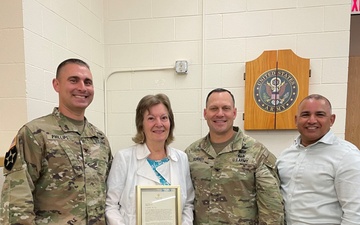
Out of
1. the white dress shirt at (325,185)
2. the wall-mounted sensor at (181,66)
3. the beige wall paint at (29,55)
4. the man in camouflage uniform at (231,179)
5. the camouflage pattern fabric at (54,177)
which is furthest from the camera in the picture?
the wall-mounted sensor at (181,66)

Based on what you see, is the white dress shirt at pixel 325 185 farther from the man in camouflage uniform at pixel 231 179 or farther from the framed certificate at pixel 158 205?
the framed certificate at pixel 158 205

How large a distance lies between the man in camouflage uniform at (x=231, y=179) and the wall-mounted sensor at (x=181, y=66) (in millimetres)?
1031

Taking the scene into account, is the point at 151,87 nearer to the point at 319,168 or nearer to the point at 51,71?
the point at 51,71

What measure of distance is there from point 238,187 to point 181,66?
4.69 ft

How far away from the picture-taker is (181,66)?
8.50 ft

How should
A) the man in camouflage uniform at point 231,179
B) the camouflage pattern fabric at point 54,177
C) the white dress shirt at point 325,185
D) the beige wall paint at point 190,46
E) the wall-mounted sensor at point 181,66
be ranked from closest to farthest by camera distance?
the camouflage pattern fabric at point 54,177, the white dress shirt at point 325,185, the man in camouflage uniform at point 231,179, the beige wall paint at point 190,46, the wall-mounted sensor at point 181,66

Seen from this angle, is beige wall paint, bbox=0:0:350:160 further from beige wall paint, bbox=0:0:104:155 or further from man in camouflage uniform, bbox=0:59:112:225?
man in camouflage uniform, bbox=0:59:112:225

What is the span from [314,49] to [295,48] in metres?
0.17

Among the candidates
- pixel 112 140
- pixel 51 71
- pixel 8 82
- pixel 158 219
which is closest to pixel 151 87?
pixel 112 140

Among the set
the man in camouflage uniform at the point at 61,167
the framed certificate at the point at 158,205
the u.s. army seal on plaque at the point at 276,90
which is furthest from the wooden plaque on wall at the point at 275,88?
the man in camouflage uniform at the point at 61,167

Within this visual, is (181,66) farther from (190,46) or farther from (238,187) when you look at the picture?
(238,187)

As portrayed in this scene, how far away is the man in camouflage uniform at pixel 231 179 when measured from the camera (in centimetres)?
148

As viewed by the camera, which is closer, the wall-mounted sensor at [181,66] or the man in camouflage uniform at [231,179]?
the man in camouflage uniform at [231,179]

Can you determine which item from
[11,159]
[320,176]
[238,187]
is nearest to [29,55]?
[11,159]
